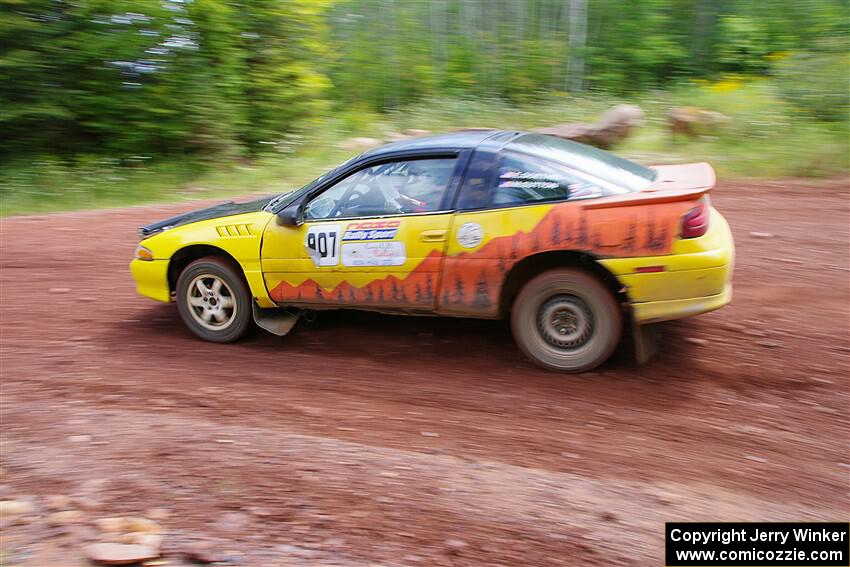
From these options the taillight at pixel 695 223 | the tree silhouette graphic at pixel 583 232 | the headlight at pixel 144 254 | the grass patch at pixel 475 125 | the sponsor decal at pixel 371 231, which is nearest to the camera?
the taillight at pixel 695 223

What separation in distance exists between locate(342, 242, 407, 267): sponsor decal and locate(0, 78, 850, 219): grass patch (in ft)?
22.0

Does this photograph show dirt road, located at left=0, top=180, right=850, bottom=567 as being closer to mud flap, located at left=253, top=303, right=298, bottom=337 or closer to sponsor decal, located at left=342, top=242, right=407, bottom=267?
mud flap, located at left=253, top=303, right=298, bottom=337

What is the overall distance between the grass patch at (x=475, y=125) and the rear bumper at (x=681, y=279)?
6158 millimetres

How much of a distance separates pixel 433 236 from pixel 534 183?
2.45 feet

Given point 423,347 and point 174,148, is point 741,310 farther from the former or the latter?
point 174,148

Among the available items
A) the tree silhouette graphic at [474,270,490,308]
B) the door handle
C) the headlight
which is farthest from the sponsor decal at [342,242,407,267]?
the headlight

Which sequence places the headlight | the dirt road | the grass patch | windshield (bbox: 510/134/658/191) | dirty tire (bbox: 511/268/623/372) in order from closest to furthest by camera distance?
the dirt road < dirty tire (bbox: 511/268/623/372) < windshield (bbox: 510/134/658/191) < the headlight < the grass patch

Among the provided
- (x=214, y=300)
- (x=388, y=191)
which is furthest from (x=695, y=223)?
(x=214, y=300)

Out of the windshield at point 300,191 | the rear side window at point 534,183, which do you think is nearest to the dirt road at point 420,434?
the windshield at point 300,191

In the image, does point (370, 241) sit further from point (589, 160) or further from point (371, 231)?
point (589, 160)

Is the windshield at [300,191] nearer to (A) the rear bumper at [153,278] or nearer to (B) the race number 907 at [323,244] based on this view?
(B) the race number 907 at [323,244]

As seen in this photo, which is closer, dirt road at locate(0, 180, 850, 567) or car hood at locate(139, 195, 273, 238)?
dirt road at locate(0, 180, 850, 567)

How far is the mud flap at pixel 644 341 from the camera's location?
15.7ft

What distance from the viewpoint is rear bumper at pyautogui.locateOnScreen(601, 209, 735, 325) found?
441 centimetres
